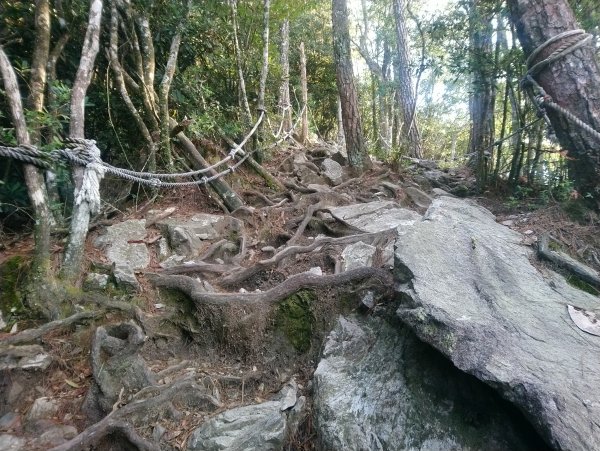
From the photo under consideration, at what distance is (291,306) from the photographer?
3.20 m

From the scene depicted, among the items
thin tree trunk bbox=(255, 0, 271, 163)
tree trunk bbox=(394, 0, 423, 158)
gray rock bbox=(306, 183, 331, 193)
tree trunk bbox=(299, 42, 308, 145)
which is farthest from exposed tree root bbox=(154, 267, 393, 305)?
tree trunk bbox=(299, 42, 308, 145)

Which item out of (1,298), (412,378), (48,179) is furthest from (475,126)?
(1,298)

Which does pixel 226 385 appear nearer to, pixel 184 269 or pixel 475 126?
pixel 184 269

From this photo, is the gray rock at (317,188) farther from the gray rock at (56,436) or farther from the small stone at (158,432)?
the gray rock at (56,436)

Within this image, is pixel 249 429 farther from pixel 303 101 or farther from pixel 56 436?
pixel 303 101

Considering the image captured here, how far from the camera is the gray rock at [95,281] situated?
3189 millimetres

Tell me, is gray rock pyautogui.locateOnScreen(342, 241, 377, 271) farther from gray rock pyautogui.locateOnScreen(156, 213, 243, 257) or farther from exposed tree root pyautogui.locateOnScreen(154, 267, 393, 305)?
gray rock pyautogui.locateOnScreen(156, 213, 243, 257)

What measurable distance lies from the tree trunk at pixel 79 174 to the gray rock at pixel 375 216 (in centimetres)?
280

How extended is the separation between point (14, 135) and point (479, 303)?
3.82 metres

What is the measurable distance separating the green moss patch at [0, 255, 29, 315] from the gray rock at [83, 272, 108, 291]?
0.43m

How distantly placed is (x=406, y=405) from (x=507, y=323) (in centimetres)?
77

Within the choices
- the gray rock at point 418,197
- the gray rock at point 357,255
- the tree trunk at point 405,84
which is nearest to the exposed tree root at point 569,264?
the gray rock at point 357,255

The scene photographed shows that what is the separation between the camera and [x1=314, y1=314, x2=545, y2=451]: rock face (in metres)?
2.01

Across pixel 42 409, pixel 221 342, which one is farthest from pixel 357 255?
pixel 42 409
